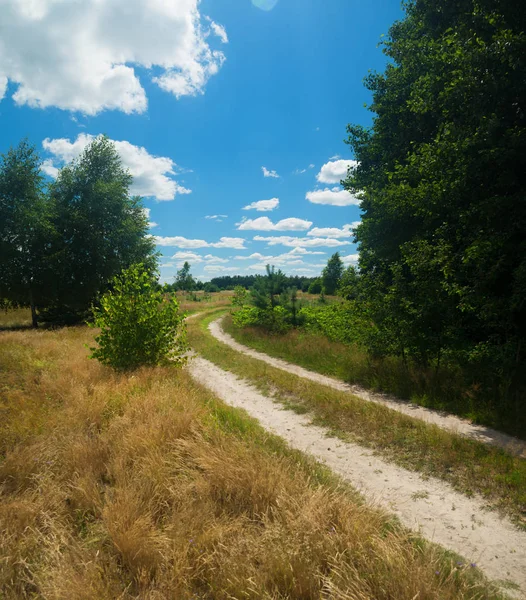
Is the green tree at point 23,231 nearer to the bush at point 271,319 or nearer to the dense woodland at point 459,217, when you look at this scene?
the bush at point 271,319

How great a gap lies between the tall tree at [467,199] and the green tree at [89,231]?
2070 cm

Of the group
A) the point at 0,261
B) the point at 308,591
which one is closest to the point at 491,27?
the point at 308,591

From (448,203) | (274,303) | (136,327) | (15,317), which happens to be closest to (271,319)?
(274,303)

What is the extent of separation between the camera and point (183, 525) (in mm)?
3361

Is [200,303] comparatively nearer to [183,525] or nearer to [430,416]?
[430,416]

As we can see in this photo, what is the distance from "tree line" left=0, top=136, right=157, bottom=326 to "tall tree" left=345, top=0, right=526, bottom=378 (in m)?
18.8

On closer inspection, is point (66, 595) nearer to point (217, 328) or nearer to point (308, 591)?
point (308, 591)

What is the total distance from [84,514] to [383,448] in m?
4.75

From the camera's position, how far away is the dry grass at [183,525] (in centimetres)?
274

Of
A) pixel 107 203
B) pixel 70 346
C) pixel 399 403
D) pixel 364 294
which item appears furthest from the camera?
pixel 107 203

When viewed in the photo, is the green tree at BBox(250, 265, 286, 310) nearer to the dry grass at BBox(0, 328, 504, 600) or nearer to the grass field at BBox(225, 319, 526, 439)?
the grass field at BBox(225, 319, 526, 439)

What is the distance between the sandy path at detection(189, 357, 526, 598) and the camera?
3464mm

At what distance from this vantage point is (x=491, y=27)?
741 cm

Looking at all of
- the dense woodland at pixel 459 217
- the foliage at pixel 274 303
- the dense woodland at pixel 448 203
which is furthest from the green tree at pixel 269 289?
the dense woodland at pixel 459 217
